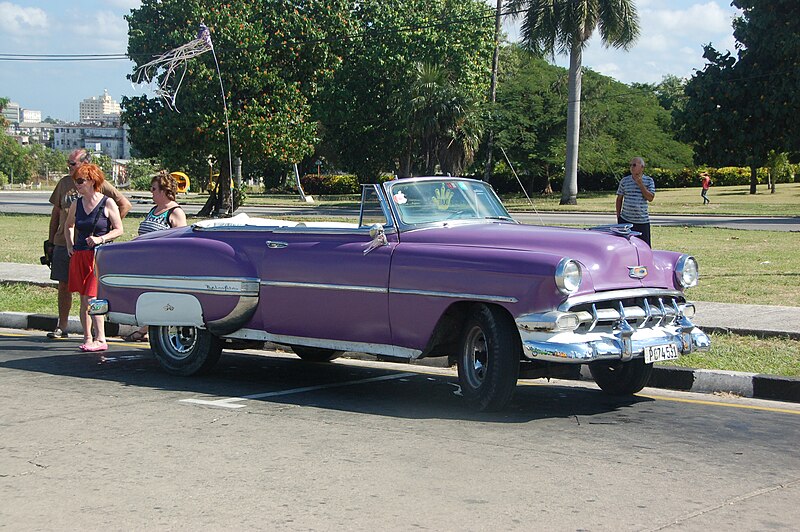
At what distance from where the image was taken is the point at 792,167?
74000 mm

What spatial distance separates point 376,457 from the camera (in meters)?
6.25

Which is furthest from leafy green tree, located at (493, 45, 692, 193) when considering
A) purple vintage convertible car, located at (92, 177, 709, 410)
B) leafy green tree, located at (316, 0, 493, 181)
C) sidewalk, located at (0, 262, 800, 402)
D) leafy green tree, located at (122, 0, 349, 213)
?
purple vintage convertible car, located at (92, 177, 709, 410)

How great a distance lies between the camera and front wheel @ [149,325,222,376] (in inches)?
360

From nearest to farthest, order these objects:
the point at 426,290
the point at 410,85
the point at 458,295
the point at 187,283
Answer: the point at 458,295 → the point at 426,290 → the point at 187,283 → the point at 410,85

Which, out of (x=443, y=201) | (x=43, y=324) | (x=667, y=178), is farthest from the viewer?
(x=667, y=178)

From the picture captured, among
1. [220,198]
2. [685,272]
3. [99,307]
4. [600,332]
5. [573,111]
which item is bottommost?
[99,307]

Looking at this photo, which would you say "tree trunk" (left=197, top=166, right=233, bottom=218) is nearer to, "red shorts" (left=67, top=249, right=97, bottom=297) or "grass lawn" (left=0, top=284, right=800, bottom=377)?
"red shorts" (left=67, top=249, right=97, bottom=297)

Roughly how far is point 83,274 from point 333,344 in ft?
11.5

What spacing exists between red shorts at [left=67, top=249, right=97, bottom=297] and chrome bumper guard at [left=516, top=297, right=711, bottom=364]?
205 inches

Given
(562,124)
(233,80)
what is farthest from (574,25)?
(233,80)

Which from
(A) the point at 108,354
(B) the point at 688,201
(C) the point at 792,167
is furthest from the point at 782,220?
(C) the point at 792,167

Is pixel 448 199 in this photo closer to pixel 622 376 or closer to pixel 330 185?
pixel 622 376

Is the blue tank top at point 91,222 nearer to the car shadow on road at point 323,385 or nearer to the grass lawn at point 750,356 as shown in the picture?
the car shadow on road at point 323,385

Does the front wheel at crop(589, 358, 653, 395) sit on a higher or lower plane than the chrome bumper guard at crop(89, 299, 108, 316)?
lower
